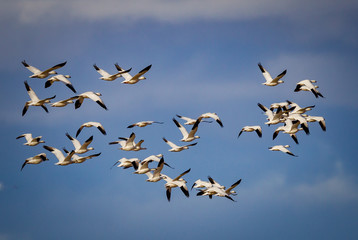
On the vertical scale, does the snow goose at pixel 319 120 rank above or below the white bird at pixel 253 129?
above

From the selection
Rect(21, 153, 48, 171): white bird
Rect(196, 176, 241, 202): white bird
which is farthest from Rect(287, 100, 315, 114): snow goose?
Rect(21, 153, 48, 171): white bird

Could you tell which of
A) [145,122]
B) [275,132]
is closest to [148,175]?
[145,122]

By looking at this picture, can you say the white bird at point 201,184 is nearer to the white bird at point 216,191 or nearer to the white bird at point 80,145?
the white bird at point 216,191

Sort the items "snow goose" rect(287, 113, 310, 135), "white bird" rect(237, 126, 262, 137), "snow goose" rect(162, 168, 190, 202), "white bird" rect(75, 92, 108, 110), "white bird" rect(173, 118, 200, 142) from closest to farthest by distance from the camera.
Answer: "white bird" rect(75, 92, 108, 110) → "snow goose" rect(162, 168, 190, 202) → "snow goose" rect(287, 113, 310, 135) → "white bird" rect(173, 118, 200, 142) → "white bird" rect(237, 126, 262, 137)

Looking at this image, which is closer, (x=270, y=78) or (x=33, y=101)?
(x=33, y=101)

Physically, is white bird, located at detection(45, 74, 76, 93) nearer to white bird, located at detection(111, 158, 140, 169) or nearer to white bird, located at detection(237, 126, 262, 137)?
white bird, located at detection(111, 158, 140, 169)

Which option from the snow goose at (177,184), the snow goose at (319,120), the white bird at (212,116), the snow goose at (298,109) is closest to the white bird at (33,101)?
the snow goose at (177,184)

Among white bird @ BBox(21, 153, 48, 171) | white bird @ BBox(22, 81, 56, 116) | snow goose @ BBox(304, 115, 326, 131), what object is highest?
white bird @ BBox(22, 81, 56, 116)

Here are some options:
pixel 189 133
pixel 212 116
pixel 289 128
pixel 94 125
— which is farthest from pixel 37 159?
pixel 289 128

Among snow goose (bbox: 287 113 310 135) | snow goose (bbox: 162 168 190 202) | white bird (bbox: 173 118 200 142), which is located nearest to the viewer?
snow goose (bbox: 162 168 190 202)

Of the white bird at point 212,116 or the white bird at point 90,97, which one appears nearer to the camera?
the white bird at point 90,97

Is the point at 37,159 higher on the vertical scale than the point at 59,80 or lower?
lower

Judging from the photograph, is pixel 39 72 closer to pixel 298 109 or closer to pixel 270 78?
pixel 270 78

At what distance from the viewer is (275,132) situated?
123 feet
